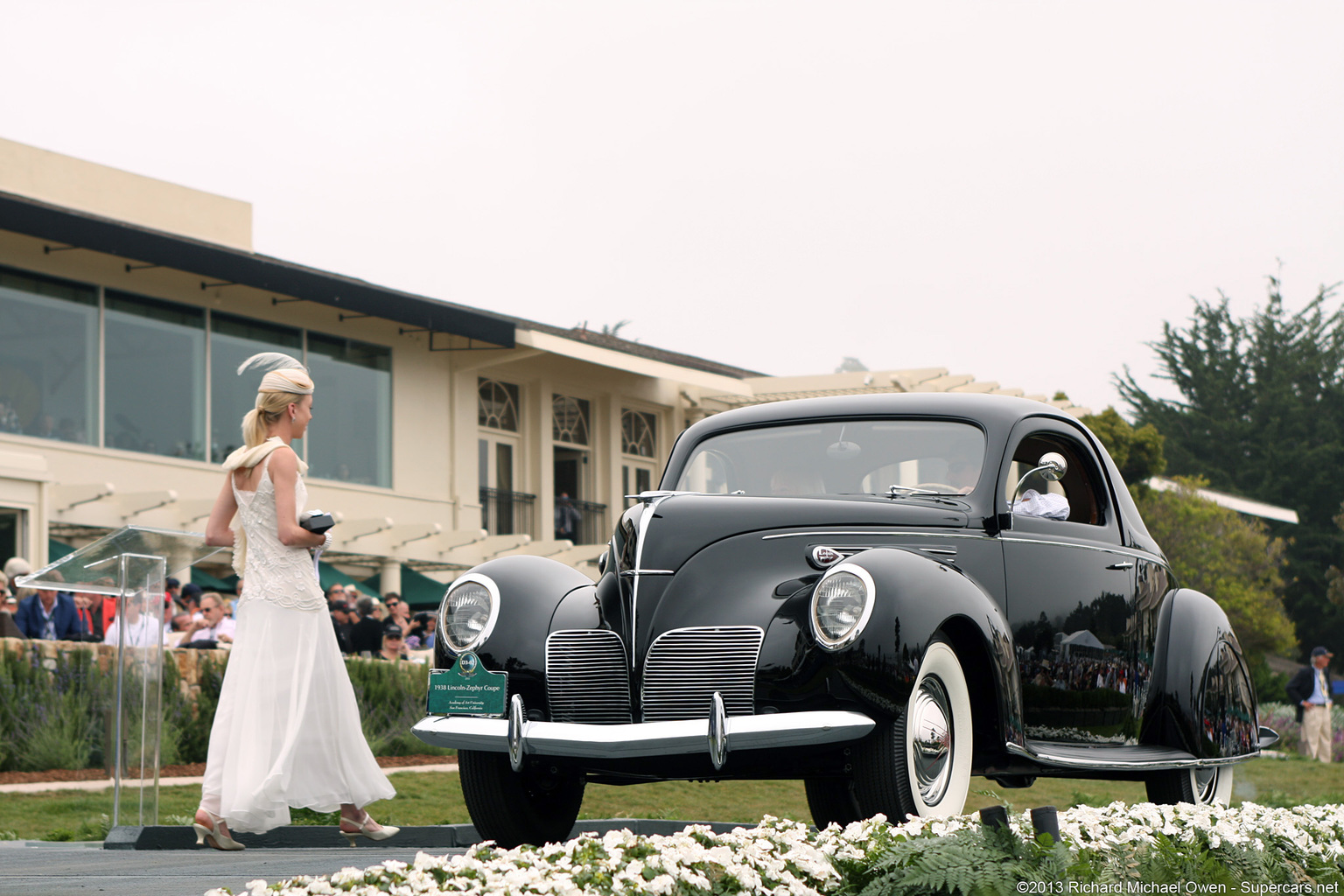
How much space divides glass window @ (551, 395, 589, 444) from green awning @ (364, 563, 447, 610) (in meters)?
5.58

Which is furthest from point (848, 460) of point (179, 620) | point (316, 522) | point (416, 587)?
point (416, 587)

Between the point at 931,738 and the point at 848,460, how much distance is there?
1.90 metres

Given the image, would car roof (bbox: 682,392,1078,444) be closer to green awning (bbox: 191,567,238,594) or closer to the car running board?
the car running board

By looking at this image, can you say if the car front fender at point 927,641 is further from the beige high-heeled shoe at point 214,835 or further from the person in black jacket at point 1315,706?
the person in black jacket at point 1315,706

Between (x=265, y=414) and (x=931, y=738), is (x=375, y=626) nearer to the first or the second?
(x=265, y=414)

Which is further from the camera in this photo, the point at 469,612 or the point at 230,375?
the point at 230,375

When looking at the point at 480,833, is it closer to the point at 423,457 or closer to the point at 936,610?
the point at 936,610

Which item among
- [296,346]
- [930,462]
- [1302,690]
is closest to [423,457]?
[296,346]

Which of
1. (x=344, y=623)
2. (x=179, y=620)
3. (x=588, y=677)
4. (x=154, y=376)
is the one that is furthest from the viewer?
(x=154, y=376)

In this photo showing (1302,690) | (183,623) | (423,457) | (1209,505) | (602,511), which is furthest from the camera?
(1209,505)

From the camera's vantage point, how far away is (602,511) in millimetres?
33156

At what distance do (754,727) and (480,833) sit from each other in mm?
1712

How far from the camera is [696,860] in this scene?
14.6 feet

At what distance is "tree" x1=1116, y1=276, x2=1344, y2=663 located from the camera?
188ft
